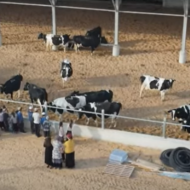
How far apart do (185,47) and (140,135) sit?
7.18 meters

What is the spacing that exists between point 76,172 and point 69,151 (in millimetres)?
594

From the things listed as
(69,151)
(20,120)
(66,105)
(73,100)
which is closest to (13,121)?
(20,120)

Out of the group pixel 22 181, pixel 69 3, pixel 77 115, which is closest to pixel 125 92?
pixel 77 115

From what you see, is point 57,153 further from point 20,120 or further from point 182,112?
point 182,112

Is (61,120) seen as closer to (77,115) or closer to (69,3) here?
(77,115)

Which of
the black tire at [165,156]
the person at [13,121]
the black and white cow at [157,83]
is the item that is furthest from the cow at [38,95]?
the black tire at [165,156]

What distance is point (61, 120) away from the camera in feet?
57.8

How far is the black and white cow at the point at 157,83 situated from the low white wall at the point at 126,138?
286 centimetres

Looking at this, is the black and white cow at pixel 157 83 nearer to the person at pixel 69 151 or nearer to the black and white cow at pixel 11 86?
the black and white cow at pixel 11 86

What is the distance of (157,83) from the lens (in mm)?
18719

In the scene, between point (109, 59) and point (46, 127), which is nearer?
point (46, 127)

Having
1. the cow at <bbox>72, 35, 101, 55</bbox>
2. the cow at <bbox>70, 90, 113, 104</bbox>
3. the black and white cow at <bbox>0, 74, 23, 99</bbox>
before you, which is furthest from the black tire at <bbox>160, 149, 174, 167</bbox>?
the cow at <bbox>72, 35, 101, 55</bbox>

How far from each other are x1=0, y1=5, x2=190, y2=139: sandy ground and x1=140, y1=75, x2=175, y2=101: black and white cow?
0.37m

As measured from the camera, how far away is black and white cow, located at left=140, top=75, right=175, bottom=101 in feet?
61.3
